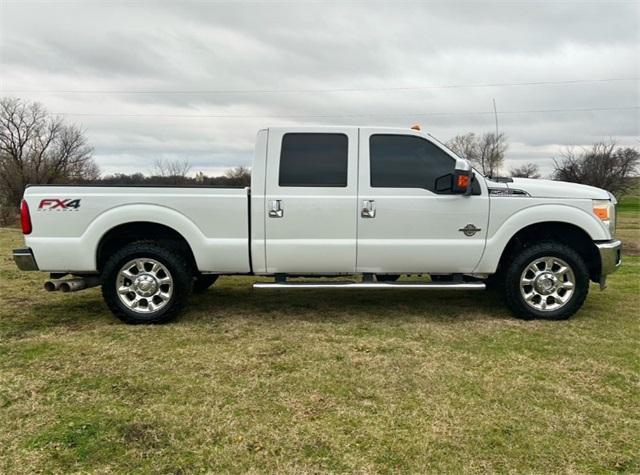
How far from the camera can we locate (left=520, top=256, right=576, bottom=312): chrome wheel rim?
5.05 m

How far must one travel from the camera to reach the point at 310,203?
4.88 metres

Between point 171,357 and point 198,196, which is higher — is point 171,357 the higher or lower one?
the lower one

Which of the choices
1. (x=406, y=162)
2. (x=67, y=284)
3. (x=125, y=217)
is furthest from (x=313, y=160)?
(x=67, y=284)

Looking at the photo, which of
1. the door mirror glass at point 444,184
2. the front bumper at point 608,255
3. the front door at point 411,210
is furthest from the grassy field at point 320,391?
the door mirror glass at point 444,184

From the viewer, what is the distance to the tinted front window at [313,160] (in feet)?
16.2

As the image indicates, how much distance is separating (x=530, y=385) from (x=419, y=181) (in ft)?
7.29

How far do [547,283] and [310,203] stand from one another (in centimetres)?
257

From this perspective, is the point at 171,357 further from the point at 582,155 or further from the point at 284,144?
the point at 582,155

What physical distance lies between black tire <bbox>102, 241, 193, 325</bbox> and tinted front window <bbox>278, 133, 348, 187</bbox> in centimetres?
133

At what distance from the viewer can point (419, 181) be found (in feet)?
16.3

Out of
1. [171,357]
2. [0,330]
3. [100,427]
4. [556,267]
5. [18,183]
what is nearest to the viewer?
[100,427]

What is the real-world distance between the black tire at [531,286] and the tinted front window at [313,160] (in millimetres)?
1963

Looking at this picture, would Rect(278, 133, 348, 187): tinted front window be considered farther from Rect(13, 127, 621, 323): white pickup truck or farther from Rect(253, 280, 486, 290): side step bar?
Rect(253, 280, 486, 290): side step bar

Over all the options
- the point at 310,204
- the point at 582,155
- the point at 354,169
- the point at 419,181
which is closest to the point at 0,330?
the point at 310,204
